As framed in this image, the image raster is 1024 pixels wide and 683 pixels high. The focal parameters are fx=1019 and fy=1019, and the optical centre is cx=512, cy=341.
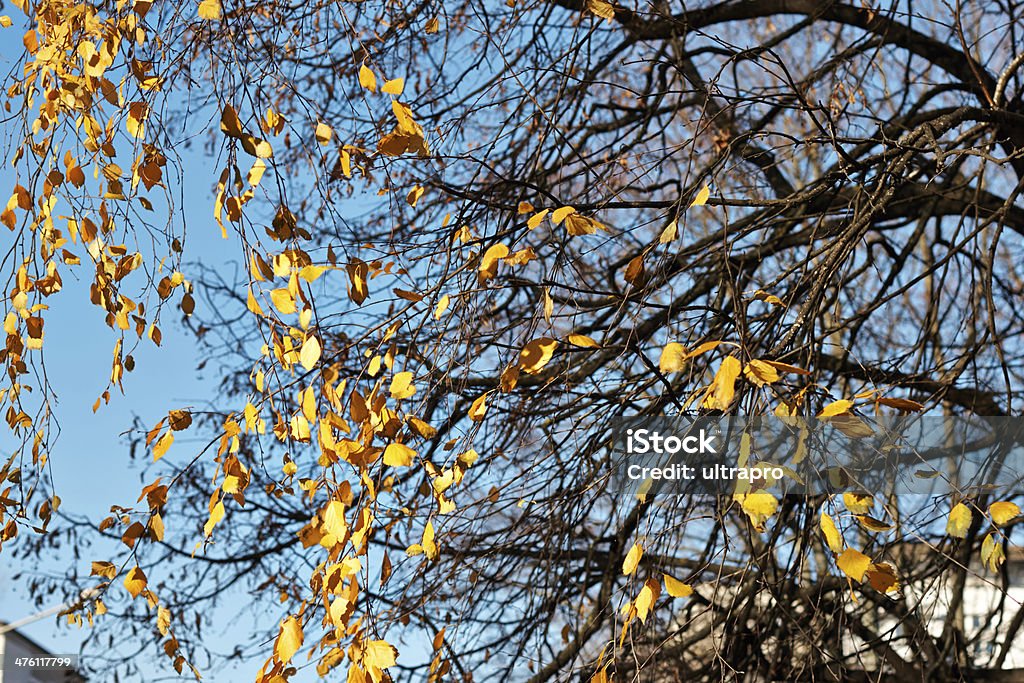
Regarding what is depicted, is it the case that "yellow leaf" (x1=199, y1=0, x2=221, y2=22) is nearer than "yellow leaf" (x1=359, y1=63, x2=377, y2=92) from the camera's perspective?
No

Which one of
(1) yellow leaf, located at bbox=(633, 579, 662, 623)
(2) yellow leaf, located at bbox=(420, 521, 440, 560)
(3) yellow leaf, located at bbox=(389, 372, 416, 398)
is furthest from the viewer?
(2) yellow leaf, located at bbox=(420, 521, 440, 560)

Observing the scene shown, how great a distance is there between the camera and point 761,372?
1.67 m

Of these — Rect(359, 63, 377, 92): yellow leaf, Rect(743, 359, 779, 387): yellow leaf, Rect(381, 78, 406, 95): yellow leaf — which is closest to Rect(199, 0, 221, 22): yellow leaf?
Rect(359, 63, 377, 92): yellow leaf

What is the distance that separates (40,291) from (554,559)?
170cm

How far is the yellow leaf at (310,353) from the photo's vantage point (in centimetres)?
192

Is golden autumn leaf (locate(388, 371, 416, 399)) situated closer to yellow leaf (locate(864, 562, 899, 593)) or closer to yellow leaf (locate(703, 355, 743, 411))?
yellow leaf (locate(703, 355, 743, 411))

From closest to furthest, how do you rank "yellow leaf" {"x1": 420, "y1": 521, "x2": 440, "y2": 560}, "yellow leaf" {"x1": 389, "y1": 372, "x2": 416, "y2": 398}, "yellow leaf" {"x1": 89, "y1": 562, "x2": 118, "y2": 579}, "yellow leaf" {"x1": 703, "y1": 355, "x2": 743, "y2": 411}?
"yellow leaf" {"x1": 703, "y1": 355, "x2": 743, "y2": 411} → "yellow leaf" {"x1": 389, "y1": 372, "x2": 416, "y2": 398} → "yellow leaf" {"x1": 420, "y1": 521, "x2": 440, "y2": 560} → "yellow leaf" {"x1": 89, "y1": 562, "x2": 118, "y2": 579}

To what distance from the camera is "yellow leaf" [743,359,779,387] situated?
1648 millimetres

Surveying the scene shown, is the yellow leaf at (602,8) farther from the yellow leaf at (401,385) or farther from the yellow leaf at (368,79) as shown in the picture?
the yellow leaf at (401,385)

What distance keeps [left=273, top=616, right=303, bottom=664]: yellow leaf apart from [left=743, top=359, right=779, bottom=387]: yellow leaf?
1004 millimetres

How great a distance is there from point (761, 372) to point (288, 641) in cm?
104

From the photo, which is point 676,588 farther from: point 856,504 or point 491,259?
point 491,259

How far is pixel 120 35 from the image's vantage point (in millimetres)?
2584

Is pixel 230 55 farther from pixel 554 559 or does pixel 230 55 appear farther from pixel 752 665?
pixel 752 665
